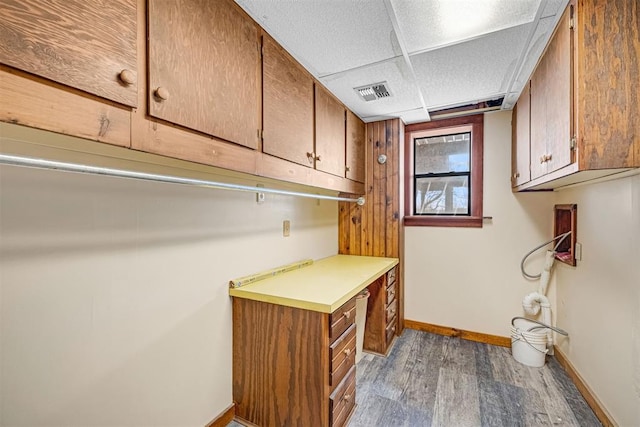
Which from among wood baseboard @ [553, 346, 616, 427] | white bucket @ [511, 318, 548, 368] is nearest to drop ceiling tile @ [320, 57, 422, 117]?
white bucket @ [511, 318, 548, 368]

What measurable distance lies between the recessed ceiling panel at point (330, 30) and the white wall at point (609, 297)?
1.55 meters

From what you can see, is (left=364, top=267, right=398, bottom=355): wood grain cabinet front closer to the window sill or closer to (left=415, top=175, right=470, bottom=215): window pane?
the window sill

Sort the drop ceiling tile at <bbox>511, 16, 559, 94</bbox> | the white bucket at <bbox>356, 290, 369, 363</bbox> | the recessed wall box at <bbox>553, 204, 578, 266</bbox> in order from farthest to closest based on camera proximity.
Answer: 1. the white bucket at <bbox>356, 290, 369, 363</bbox>
2. the recessed wall box at <bbox>553, 204, 578, 266</bbox>
3. the drop ceiling tile at <bbox>511, 16, 559, 94</bbox>

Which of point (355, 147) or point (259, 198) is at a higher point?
point (355, 147)

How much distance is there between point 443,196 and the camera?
3031 millimetres

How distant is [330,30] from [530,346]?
2.84m

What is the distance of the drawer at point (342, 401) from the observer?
147 cm

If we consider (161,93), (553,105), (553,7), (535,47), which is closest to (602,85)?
(553,105)

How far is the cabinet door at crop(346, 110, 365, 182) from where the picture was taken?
2.47 meters

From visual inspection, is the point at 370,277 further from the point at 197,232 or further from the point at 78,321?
the point at 78,321

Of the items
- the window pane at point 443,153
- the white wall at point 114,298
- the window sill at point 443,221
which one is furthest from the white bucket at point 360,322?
the window pane at point 443,153

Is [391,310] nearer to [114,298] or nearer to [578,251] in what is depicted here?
[578,251]

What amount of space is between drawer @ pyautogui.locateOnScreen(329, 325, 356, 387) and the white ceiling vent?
168 cm

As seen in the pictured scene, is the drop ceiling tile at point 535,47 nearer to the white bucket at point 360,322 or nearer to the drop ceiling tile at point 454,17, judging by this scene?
the drop ceiling tile at point 454,17
